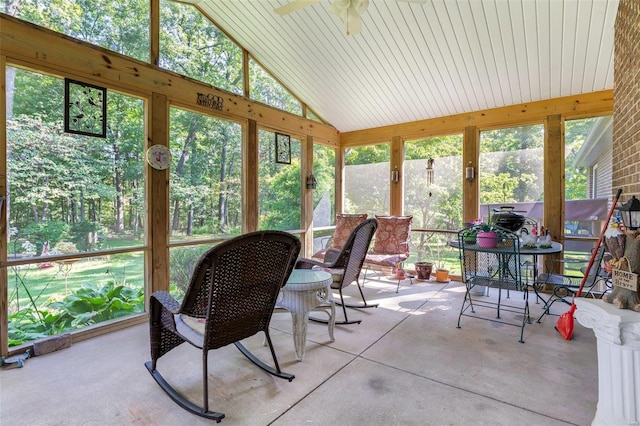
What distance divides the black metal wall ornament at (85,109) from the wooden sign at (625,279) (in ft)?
13.5

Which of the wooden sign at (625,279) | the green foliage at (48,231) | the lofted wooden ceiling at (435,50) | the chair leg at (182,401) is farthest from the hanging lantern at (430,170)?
the green foliage at (48,231)

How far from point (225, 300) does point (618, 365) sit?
2116mm

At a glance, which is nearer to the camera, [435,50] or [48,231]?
[48,231]

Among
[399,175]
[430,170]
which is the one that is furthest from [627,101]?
[399,175]

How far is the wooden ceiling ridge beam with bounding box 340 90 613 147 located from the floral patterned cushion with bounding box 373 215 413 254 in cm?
151

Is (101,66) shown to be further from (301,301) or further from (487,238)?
(487,238)

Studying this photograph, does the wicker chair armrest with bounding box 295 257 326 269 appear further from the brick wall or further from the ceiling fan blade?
the brick wall

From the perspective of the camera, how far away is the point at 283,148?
5.14 m

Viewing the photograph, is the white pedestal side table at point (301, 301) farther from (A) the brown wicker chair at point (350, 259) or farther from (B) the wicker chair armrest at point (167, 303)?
(B) the wicker chair armrest at point (167, 303)

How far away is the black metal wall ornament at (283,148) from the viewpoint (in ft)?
16.6

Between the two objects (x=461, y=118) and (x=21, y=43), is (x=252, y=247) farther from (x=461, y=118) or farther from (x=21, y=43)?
(x=461, y=118)

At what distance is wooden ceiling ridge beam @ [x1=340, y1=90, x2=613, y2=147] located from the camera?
4.12m

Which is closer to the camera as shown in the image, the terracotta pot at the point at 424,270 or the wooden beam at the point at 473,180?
the wooden beam at the point at 473,180

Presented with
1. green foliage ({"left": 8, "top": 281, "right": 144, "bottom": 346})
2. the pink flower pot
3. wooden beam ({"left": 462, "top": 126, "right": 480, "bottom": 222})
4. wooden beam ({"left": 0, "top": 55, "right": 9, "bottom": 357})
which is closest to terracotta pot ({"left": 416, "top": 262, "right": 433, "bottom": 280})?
wooden beam ({"left": 462, "top": 126, "right": 480, "bottom": 222})
